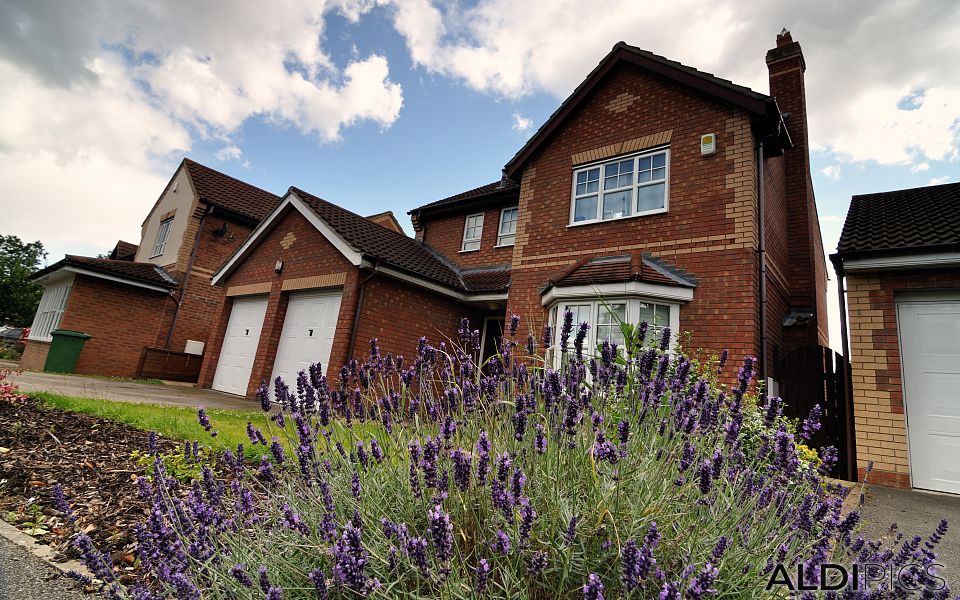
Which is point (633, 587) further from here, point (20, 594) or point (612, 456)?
point (20, 594)

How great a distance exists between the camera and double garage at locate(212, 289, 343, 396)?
32.8ft

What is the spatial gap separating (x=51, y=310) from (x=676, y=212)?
19.9 meters

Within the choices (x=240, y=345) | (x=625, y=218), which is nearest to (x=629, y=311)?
(x=625, y=218)

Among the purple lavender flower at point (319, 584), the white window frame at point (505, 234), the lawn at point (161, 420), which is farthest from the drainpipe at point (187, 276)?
the purple lavender flower at point (319, 584)

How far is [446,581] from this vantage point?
1310 millimetres

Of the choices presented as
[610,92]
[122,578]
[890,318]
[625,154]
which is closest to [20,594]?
[122,578]

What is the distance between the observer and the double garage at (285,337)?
1001 centimetres

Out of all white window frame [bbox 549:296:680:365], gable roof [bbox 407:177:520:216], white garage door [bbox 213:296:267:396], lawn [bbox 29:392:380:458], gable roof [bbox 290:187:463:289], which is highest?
gable roof [bbox 407:177:520:216]

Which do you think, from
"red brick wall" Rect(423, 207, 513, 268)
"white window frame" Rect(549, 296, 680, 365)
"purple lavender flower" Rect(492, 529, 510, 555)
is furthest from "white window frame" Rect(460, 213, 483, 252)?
"purple lavender flower" Rect(492, 529, 510, 555)

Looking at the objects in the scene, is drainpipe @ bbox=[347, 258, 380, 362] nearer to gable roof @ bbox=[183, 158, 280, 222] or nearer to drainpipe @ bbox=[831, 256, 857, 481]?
drainpipe @ bbox=[831, 256, 857, 481]

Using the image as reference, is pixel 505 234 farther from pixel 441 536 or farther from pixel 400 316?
pixel 441 536

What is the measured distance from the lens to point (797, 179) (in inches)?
395

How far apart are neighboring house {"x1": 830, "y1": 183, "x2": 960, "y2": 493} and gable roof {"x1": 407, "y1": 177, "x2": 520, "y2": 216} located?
7727 mm

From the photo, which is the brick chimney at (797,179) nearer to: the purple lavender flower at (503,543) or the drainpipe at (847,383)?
the drainpipe at (847,383)
